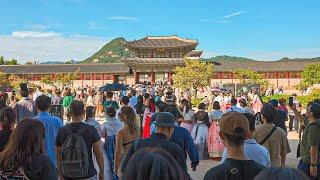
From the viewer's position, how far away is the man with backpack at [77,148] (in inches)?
177

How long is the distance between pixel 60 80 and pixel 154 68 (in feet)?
36.3

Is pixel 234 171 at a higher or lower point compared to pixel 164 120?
lower

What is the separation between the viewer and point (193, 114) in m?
10.2

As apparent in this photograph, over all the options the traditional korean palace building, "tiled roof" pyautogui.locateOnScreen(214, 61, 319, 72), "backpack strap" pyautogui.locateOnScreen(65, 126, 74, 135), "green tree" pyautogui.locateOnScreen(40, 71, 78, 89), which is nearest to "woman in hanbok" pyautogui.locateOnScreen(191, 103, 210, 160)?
"backpack strap" pyautogui.locateOnScreen(65, 126, 74, 135)

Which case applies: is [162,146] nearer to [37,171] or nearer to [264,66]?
[37,171]

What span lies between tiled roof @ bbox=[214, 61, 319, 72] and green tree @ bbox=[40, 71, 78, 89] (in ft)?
57.0

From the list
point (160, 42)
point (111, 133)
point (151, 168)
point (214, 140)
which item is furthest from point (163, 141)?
point (160, 42)

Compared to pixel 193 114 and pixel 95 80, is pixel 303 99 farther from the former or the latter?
pixel 95 80

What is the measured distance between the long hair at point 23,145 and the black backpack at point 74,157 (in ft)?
3.82

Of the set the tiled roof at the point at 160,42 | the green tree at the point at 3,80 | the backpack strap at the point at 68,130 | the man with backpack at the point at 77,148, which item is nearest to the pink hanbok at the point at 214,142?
the man with backpack at the point at 77,148

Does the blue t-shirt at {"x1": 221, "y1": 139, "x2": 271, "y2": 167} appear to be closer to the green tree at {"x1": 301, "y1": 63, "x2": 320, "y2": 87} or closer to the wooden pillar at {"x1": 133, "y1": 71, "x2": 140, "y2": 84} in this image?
the green tree at {"x1": 301, "y1": 63, "x2": 320, "y2": 87}

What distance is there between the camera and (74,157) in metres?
4.48

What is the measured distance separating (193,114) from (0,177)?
7.20 m

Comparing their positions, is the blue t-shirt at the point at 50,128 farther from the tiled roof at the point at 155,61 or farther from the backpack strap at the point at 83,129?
the tiled roof at the point at 155,61
